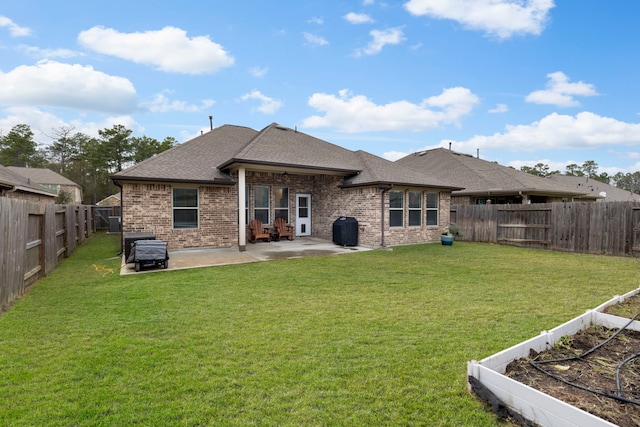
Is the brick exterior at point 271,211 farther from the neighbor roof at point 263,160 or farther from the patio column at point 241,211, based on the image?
the patio column at point 241,211

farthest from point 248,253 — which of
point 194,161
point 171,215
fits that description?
point 194,161

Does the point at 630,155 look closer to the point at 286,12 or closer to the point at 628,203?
the point at 628,203

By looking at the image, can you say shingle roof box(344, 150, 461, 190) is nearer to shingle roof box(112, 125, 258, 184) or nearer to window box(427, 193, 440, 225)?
window box(427, 193, 440, 225)

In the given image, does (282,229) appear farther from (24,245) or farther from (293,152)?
(24,245)

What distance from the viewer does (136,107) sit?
21312 mm

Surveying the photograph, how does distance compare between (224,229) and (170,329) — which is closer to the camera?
(170,329)

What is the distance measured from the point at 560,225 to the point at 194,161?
1365 centimetres

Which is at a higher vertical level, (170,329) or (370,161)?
(370,161)

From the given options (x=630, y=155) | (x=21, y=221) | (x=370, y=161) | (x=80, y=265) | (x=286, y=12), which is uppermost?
(x=286, y=12)

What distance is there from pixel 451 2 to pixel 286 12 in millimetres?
5399

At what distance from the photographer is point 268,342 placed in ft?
11.9

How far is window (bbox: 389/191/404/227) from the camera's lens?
12.4 metres

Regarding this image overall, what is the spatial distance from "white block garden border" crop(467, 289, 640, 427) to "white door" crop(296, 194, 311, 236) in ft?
39.1

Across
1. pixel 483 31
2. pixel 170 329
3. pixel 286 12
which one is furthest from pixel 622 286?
pixel 286 12
